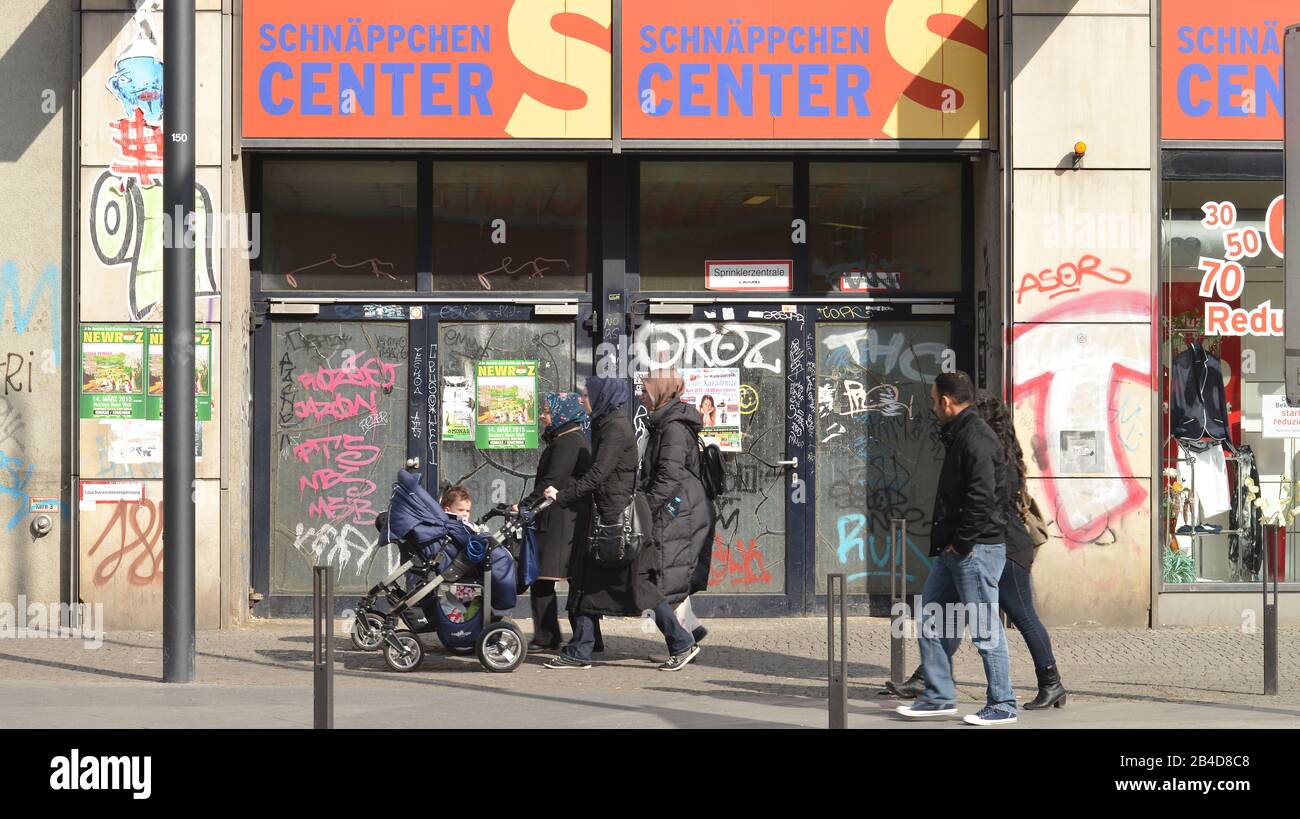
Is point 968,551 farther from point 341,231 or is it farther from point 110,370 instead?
point 110,370

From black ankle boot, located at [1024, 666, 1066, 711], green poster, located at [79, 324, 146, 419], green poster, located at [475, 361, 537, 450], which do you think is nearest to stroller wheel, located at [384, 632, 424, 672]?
green poster, located at [475, 361, 537, 450]

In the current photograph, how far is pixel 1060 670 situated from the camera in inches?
389

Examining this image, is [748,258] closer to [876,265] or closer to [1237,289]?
[876,265]

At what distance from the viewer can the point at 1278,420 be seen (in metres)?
12.0

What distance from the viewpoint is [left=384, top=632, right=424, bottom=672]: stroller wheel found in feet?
31.2

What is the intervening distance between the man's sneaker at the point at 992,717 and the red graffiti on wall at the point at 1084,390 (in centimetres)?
386

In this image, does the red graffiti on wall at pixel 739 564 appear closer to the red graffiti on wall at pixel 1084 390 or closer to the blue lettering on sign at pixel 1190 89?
the red graffiti on wall at pixel 1084 390

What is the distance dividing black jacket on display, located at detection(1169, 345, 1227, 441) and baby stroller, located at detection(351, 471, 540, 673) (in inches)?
206

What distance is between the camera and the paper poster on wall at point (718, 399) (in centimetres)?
1201

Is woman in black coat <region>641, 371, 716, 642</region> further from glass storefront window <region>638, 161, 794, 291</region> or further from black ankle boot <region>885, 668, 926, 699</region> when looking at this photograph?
glass storefront window <region>638, 161, 794, 291</region>

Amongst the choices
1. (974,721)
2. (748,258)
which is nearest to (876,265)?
(748,258)

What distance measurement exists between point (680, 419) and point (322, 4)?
4.33 metres

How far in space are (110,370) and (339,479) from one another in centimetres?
186

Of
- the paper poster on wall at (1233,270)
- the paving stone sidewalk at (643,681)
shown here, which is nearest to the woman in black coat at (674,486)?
the paving stone sidewalk at (643,681)
